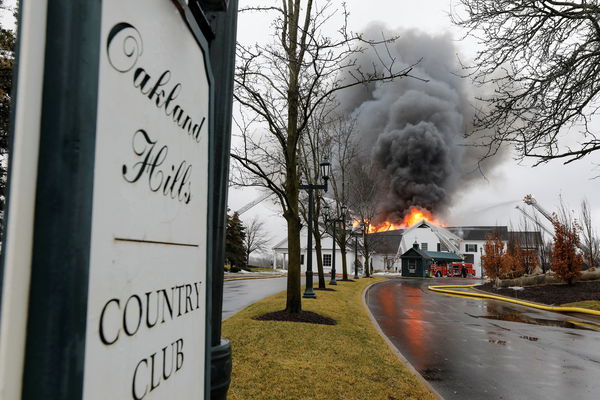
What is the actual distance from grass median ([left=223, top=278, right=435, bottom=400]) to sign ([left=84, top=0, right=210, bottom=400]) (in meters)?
4.41

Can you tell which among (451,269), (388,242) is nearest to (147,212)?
(451,269)

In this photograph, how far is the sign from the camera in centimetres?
63

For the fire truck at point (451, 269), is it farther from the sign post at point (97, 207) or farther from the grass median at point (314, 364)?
the sign post at point (97, 207)

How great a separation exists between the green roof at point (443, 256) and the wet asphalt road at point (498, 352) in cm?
3999

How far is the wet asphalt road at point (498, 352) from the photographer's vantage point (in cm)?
613

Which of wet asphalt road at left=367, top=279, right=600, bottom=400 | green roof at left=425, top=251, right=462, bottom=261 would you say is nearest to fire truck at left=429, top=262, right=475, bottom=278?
green roof at left=425, top=251, right=462, bottom=261

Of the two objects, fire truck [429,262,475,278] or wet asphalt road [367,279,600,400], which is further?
fire truck [429,262,475,278]

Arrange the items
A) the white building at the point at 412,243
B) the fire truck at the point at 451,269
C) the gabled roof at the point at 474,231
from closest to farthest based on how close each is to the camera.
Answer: the fire truck at the point at 451,269 → the white building at the point at 412,243 → the gabled roof at the point at 474,231

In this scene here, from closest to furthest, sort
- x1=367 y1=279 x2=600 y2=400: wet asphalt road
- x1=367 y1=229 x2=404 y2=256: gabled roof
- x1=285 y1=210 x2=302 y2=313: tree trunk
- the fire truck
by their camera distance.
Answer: x1=367 y1=279 x2=600 y2=400: wet asphalt road, x1=285 y1=210 x2=302 y2=313: tree trunk, the fire truck, x1=367 y1=229 x2=404 y2=256: gabled roof

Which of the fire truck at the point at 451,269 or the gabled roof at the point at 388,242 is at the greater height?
the gabled roof at the point at 388,242

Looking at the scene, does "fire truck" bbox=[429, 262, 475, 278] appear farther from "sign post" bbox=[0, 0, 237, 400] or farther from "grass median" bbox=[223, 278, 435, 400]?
"sign post" bbox=[0, 0, 237, 400]

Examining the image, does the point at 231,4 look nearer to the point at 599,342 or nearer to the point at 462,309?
the point at 599,342

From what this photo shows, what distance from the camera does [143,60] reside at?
2.47 feet

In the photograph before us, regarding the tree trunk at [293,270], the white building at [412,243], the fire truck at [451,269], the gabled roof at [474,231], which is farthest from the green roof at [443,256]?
the tree trunk at [293,270]
